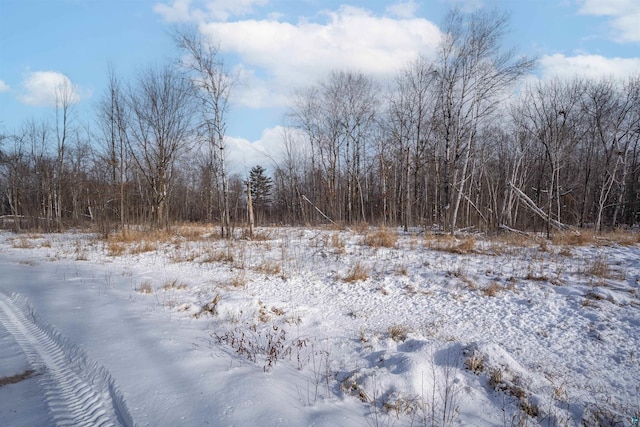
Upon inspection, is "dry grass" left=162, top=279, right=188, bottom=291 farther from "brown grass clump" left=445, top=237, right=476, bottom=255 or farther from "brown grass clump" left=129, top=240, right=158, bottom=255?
"brown grass clump" left=445, top=237, right=476, bottom=255

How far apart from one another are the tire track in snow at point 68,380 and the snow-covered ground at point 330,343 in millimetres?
18

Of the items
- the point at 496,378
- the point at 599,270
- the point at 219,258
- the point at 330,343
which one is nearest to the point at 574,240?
the point at 599,270

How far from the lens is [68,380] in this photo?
3.36 meters

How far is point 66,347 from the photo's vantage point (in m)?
4.12

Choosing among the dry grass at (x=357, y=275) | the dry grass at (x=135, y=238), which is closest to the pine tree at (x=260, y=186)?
the dry grass at (x=135, y=238)

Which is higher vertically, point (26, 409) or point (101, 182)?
point (101, 182)

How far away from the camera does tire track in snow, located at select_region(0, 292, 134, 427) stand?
278 centimetres

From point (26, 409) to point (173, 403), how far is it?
1.27m

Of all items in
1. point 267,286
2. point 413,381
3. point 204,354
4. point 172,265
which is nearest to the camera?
point 413,381

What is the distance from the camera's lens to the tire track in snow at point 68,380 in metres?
2.78

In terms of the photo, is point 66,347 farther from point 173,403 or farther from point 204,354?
point 173,403

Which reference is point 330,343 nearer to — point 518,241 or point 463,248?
point 463,248

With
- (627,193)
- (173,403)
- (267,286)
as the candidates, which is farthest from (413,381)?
(627,193)

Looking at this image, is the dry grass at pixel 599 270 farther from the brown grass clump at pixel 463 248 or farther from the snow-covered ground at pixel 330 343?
the brown grass clump at pixel 463 248
